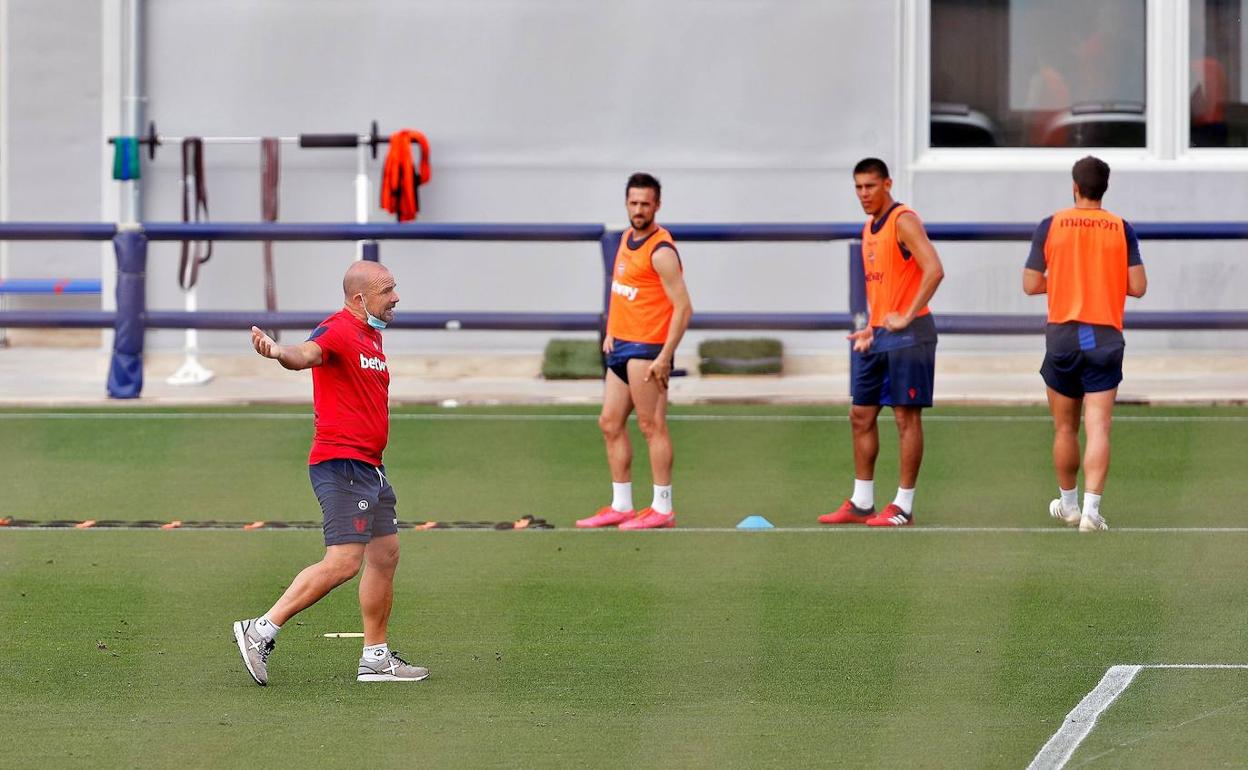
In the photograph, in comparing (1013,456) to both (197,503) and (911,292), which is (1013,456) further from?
(197,503)

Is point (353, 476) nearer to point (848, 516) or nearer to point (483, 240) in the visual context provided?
point (848, 516)

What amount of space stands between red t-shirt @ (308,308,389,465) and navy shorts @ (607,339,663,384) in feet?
11.7

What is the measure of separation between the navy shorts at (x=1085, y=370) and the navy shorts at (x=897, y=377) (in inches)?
22.4

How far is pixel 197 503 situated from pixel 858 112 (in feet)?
26.3

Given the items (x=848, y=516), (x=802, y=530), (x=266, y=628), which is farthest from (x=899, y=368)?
(x=266, y=628)

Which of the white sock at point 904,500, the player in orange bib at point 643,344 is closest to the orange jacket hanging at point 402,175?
the player in orange bib at point 643,344

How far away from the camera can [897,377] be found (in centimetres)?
1041

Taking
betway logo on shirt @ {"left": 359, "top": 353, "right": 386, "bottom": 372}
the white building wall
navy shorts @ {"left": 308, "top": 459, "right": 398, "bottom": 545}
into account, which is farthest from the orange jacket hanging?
navy shorts @ {"left": 308, "top": 459, "right": 398, "bottom": 545}

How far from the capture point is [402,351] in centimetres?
1794

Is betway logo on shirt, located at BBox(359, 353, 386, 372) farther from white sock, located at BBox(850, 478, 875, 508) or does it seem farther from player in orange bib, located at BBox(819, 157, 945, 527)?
white sock, located at BBox(850, 478, 875, 508)

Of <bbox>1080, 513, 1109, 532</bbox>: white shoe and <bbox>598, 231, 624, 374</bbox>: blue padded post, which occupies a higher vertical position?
<bbox>598, 231, 624, 374</bbox>: blue padded post

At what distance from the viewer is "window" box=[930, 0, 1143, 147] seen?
17.7 metres

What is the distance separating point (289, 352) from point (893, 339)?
14.6ft

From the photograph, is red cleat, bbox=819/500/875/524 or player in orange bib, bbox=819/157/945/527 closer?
player in orange bib, bbox=819/157/945/527
